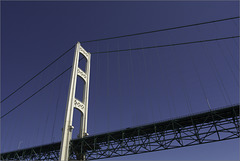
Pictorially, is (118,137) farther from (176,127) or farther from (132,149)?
(176,127)

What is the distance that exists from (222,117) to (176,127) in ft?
17.3

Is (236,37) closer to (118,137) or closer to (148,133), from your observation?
(148,133)

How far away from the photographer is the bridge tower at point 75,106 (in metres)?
27.0

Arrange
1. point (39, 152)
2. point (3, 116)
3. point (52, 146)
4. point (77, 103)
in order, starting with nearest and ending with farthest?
point (77, 103) < point (52, 146) < point (39, 152) < point (3, 116)

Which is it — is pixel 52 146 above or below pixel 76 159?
above

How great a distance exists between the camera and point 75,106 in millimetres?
30656

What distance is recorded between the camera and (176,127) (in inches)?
1067

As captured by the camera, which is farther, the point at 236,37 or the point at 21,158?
the point at 21,158

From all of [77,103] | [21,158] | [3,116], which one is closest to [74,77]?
[77,103]

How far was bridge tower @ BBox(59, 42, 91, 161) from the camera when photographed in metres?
27.0

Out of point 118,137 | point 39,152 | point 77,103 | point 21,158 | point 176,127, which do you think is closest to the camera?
point 176,127

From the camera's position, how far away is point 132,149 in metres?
27.6

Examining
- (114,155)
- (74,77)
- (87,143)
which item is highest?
(74,77)

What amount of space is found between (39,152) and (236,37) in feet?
112
